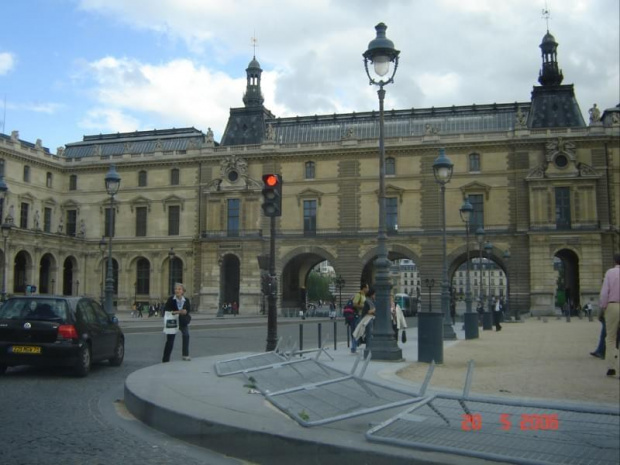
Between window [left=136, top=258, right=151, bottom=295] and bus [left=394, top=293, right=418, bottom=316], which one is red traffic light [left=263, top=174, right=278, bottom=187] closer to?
window [left=136, top=258, right=151, bottom=295]

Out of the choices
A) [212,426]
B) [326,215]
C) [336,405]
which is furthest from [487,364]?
[326,215]

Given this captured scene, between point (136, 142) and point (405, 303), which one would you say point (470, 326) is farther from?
point (136, 142)

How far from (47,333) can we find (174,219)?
49.9 m

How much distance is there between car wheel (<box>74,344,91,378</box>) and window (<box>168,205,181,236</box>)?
49208 millimetres

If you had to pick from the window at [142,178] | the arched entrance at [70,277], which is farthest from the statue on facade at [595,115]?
the arched entrance at [70,277]

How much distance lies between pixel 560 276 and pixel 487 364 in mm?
116941

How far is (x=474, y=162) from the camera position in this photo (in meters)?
53.8

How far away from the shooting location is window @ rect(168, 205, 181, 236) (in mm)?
60406

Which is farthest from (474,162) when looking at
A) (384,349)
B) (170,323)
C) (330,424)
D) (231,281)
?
(330,424)

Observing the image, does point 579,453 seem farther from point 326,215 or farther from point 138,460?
point 326,215

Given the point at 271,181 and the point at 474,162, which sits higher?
the point at 474,162

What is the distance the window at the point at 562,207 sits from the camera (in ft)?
167

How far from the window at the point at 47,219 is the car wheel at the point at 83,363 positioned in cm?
5358

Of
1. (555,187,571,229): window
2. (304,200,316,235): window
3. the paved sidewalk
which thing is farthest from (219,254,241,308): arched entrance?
the paved sidewalk
